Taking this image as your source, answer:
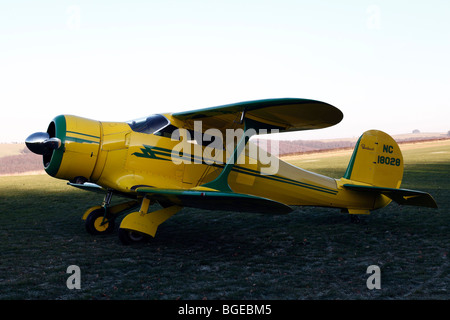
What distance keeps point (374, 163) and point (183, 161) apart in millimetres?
4534

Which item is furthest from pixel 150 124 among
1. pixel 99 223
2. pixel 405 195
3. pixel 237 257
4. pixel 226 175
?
pixel 405 195

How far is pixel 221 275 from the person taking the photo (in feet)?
16.7

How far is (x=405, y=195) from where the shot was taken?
7664mm

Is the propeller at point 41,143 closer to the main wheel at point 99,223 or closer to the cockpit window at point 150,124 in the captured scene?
the cockpit window at point 150,124

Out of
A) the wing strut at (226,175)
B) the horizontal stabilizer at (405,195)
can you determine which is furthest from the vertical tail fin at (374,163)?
the wing strut at (226,175)

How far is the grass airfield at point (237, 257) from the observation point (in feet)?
14.8

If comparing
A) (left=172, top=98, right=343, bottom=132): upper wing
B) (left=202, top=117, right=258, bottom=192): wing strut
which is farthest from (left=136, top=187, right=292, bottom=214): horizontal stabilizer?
(left=172, top=98, right=343, bottom=132): upper wing

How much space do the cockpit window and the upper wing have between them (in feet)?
0.73

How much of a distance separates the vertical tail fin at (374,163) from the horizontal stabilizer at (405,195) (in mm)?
559

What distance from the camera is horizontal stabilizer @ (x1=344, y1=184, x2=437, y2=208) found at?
23.7 ft

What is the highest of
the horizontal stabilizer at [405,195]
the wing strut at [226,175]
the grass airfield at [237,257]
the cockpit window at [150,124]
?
the cockpit window at [150,124]

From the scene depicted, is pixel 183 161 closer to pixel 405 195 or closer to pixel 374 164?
pixel 405 195
